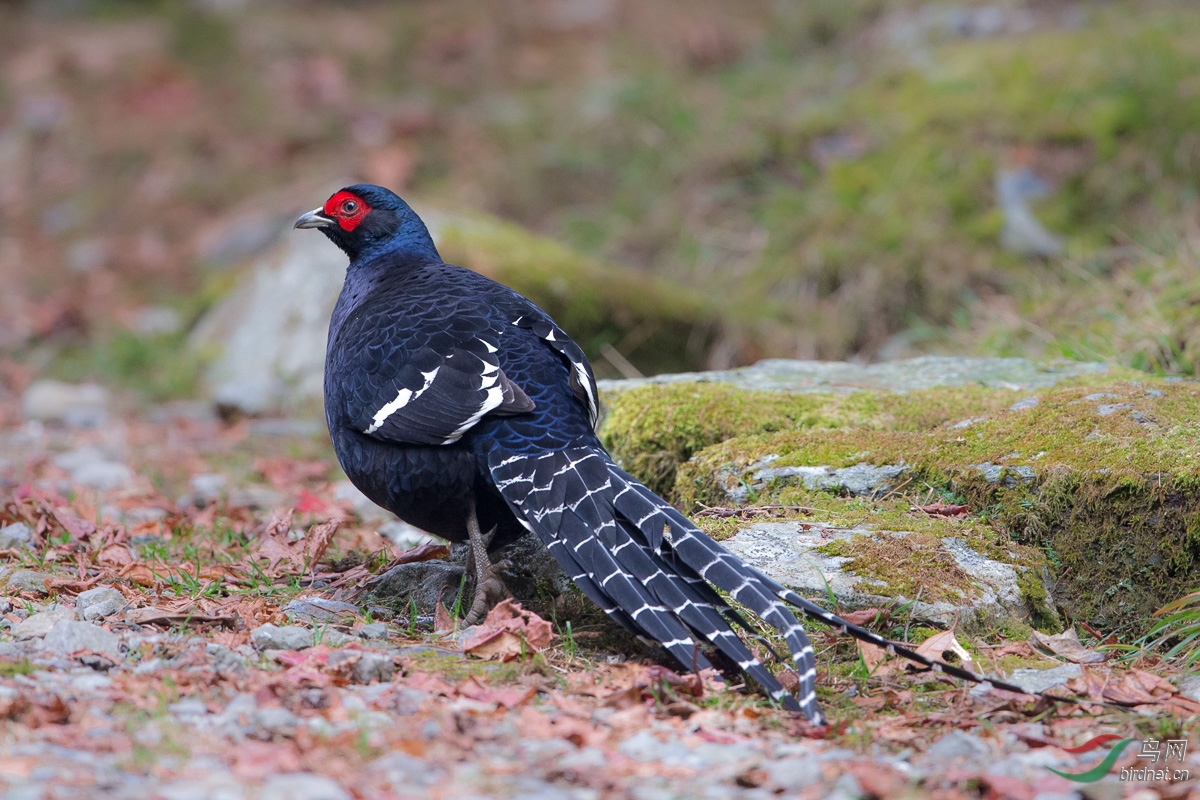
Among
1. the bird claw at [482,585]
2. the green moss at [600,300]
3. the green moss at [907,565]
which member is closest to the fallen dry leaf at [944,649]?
the green moss at [907,565]

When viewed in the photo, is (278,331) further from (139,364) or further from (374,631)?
(374,631)

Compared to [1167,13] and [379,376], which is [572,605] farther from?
[1167,13]

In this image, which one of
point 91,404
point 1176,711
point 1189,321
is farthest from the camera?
point 91,404

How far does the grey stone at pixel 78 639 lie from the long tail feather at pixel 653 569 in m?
1.21

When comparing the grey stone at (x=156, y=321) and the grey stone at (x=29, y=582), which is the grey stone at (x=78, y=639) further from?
the grey stone at (x=156, y=321)

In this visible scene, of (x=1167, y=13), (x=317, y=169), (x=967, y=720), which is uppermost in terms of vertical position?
(x=1167, y=13)

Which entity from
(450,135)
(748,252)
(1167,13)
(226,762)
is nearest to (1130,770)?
(226,762)

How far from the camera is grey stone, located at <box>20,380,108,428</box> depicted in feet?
24.1

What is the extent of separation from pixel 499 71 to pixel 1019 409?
8.63m

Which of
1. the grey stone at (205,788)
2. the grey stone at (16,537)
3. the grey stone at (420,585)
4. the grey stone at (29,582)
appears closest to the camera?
the grey stone at (205,788)

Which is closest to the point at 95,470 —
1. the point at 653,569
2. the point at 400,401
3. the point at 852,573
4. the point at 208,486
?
the point at 208,486

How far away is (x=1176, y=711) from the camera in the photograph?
3055 mm

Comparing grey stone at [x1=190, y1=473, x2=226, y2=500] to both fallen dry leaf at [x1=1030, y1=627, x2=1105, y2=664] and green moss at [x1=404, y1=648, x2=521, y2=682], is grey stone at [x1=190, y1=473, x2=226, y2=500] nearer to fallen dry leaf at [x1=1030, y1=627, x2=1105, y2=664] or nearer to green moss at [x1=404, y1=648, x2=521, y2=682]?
green moss at [x1=404, y1=648, x2=521, y2=682]

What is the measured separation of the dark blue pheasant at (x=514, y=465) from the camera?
10.8 ft
